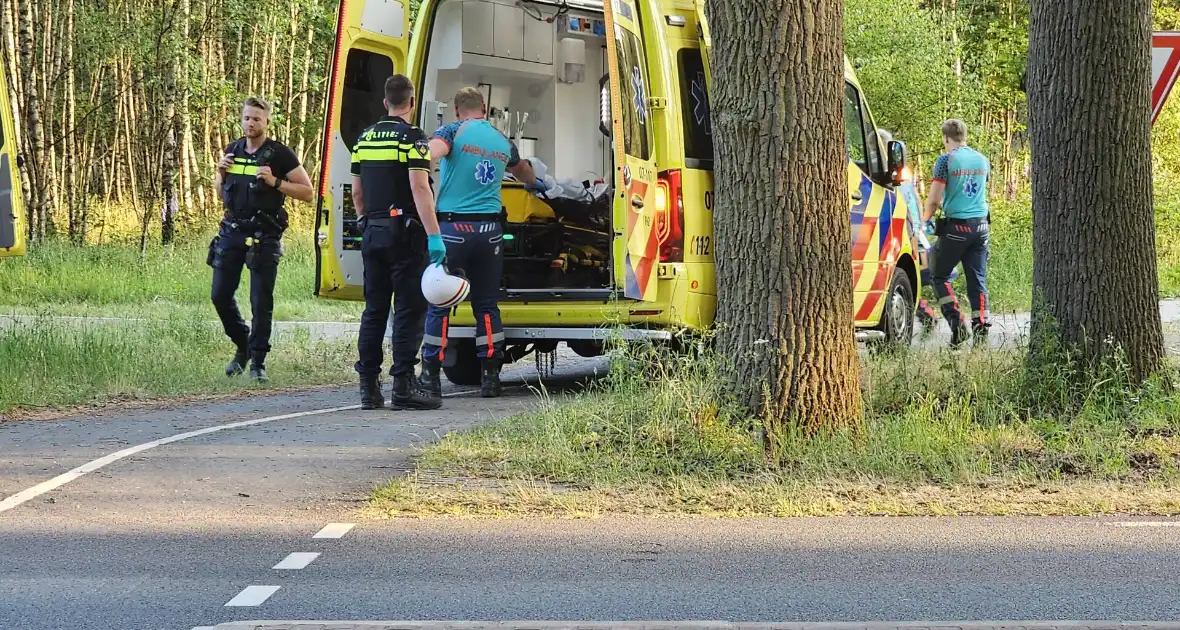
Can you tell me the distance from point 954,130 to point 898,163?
1.31 metres

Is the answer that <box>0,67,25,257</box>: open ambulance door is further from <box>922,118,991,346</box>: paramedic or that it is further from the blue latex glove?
<box>922,118,991,346</box>: paramedic

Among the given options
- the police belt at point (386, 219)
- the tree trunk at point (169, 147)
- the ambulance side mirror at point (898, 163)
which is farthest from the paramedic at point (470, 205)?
the tree trunk at point (169, 147)

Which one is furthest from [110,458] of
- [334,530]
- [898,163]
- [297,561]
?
[898,163]

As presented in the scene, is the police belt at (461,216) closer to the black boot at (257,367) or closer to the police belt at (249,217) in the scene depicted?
the police belt at (249,217)

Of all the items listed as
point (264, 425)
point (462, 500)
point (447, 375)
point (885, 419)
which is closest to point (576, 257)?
point (447, 375)

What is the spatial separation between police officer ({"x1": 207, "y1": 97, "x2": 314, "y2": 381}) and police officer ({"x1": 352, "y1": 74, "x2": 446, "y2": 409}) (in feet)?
5.52

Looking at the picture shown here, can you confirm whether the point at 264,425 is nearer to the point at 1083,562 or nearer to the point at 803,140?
the point at 803,140

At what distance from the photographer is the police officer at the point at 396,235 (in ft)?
28.6

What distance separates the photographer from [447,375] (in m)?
10.7

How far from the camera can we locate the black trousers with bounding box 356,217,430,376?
29.1ft

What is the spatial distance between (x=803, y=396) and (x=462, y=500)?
154cm

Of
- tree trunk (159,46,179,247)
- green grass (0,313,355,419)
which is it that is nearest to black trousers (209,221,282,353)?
green grass (0,313,355,419)

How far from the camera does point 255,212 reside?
34.8ft

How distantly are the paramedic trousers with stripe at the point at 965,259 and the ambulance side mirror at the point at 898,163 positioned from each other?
106cm
